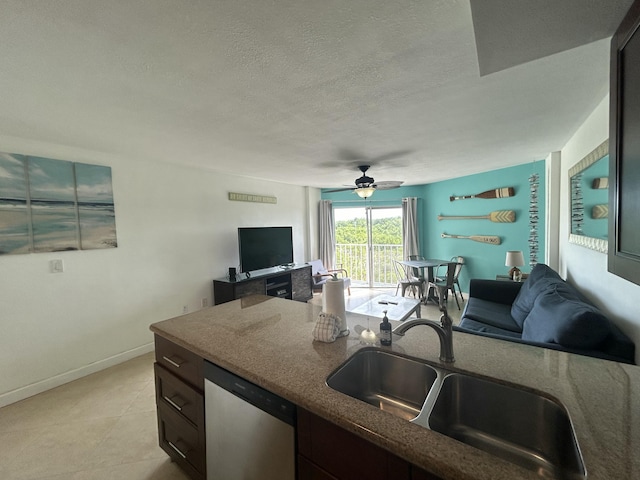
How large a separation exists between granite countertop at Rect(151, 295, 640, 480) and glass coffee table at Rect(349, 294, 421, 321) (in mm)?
1434

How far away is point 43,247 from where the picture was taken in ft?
8.15

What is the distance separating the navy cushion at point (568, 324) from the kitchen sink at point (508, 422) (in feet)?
2.98

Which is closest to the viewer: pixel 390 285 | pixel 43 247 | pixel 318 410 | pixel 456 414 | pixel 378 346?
pixel 318 410

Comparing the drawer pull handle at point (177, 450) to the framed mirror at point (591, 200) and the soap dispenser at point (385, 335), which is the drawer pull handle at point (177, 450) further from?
the framed mirror at point (591, 200)

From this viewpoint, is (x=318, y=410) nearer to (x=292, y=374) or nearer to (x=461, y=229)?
(x=292, y=374)

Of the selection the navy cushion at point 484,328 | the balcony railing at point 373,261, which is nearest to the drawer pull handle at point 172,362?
the navy cushion at point 484,328

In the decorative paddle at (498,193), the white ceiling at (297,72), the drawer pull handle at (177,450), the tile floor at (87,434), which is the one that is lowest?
the tile floor at (87,434)

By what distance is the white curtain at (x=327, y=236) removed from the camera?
6.23 m

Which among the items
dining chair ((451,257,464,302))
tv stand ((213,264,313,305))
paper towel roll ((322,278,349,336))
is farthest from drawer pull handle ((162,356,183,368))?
dining chair ((451,257,464,302))

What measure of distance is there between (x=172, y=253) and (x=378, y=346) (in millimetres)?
3176

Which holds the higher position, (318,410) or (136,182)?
(136,182)

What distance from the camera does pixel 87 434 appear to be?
1.98 m

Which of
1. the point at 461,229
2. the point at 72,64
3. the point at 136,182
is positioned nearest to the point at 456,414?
the point at 72,64

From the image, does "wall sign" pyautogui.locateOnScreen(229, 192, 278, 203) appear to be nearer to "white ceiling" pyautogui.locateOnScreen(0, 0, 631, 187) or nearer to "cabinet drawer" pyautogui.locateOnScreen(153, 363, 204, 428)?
"white ceiling" pyautogui.locateOnScreen(0, 0, 631, 187)
